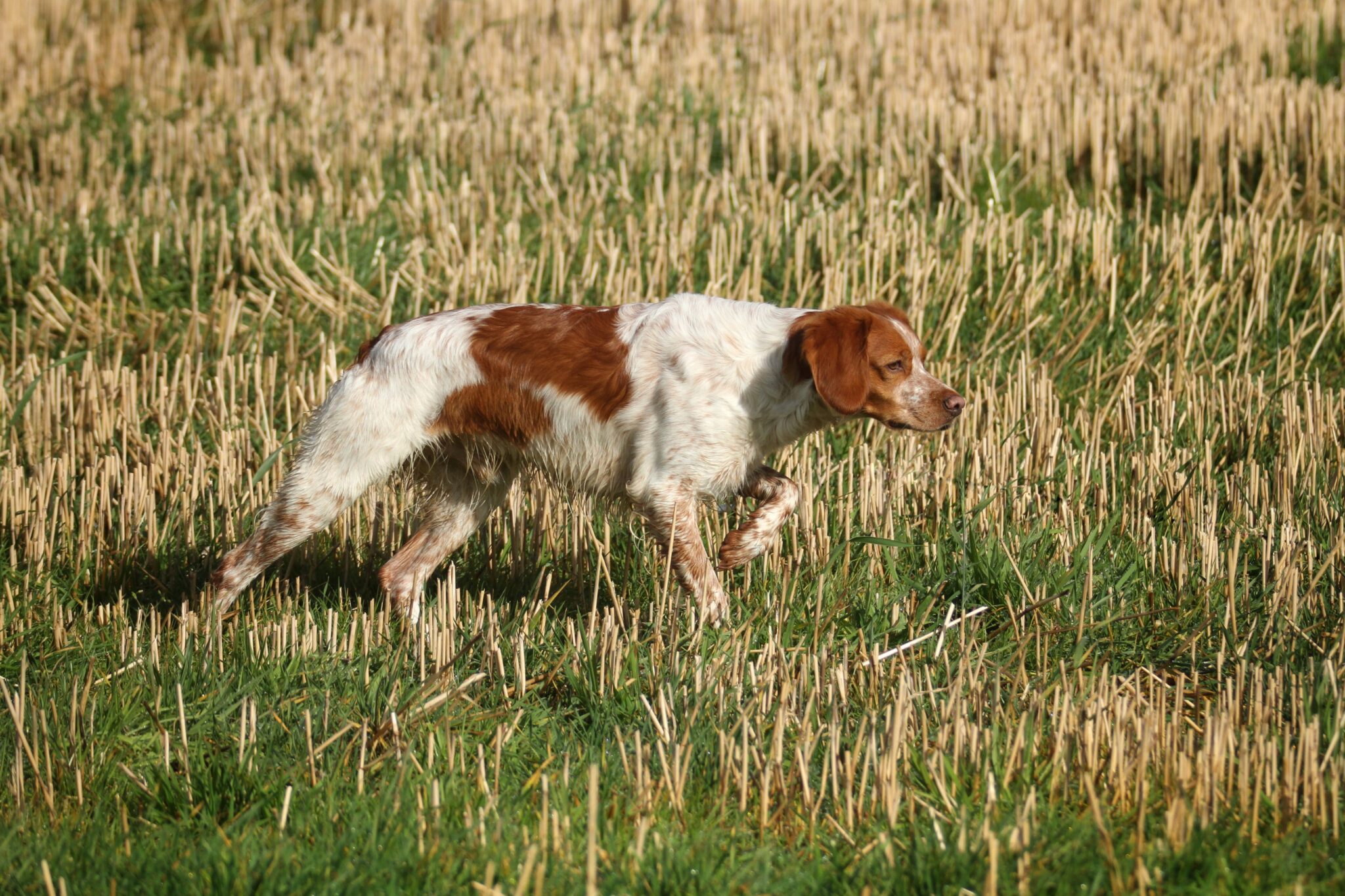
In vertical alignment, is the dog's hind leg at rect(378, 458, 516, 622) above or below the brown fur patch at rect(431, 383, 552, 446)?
below

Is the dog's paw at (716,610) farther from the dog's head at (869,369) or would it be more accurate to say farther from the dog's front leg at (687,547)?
the dog's head at (869,369)

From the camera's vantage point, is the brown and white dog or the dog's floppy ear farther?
the brown and white dog

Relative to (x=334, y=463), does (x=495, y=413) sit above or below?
above

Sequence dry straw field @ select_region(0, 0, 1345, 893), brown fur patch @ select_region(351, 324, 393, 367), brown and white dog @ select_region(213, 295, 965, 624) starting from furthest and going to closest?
1. brown fur patch @ select_region(351, 324, 393, 367)
2. brown and white dog @ select_region(213, 295, 965, 624)
3. dry straw field @ select_region(0, 0, 1345, 893)

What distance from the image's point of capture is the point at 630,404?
13.3 ft

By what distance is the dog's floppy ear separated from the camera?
12.6ft

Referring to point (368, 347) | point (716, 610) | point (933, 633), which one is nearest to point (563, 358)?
point (368, 347)

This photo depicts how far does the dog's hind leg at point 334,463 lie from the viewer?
4.07 meters

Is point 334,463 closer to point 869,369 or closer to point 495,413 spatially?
point 495,413

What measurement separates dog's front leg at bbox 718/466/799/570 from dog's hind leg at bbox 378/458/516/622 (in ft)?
2.59

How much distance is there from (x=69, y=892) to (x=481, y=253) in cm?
448

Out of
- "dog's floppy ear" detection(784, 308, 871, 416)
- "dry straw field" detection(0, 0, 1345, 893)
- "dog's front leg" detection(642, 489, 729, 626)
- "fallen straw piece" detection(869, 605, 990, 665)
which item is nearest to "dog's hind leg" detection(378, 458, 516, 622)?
"dry straw field" detection(0, 0, 1345, 893)

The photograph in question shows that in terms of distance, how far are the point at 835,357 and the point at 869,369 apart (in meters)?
0.12

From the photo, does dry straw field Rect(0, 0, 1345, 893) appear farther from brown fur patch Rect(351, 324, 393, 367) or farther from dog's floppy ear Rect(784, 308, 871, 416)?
brown fur patch Rect(351, 324, 393, 367)
